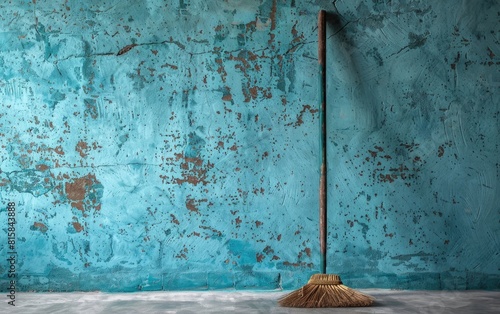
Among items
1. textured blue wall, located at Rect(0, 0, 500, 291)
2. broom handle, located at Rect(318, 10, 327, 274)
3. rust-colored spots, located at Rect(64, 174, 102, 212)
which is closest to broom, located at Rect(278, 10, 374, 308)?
broom handle, located at Rect(318, 10, 327, 274)

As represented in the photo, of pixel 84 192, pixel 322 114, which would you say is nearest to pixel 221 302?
pixel 84 192

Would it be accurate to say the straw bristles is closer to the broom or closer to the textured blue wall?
the broom

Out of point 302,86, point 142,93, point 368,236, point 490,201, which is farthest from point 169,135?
point 490,201

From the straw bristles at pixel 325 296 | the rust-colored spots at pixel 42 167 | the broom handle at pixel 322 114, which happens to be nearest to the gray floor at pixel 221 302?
the straw bristles at pixel 325 296

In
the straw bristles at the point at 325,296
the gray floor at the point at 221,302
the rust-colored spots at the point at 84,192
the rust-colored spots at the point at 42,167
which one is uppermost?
the rust-colored spots at the point at 42,167

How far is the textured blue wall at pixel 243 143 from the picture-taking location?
316 cm

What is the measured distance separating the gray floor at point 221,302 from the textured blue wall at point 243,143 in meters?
0.11

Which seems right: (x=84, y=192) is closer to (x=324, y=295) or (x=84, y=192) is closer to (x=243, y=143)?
(x=243, y=143)

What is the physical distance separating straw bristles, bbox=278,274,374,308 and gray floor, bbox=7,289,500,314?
0.05 metres

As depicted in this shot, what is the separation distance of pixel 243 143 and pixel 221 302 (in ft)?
2.91

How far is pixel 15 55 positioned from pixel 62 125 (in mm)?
481

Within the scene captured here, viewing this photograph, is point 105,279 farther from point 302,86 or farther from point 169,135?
point 302,86

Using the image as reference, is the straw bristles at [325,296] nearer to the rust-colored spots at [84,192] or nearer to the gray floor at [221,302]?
the gray floor at [221,302]

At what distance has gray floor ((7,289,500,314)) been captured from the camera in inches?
103
